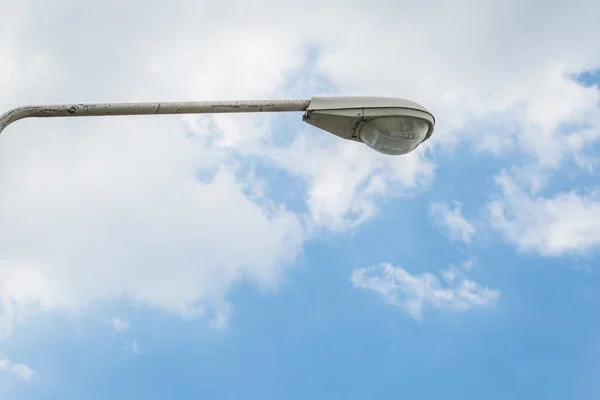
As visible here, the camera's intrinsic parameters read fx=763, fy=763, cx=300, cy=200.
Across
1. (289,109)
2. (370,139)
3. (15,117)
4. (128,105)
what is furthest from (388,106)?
(15,117)

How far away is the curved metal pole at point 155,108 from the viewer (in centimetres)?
715

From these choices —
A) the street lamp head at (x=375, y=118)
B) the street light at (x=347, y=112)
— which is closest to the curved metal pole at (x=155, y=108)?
the street light at (x=347, y=112)

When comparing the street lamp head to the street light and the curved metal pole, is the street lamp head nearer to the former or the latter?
the street light

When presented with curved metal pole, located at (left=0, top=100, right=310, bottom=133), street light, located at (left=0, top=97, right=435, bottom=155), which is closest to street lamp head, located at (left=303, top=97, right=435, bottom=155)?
street light, located at (left=0, top=97, right=435, bottom=155)

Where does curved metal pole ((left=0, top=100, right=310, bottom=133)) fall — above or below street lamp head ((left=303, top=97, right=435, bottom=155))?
below

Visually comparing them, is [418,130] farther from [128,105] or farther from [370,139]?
[128,105]

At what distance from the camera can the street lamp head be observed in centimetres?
770

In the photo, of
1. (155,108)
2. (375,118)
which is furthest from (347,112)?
(155,108)

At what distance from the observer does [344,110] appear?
7.73 meters

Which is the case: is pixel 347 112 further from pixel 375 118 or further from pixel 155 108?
pixel 155 108

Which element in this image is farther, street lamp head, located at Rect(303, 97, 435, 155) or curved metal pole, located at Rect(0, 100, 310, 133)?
street lamp head, located at Rect(303, 97, 435, 155)

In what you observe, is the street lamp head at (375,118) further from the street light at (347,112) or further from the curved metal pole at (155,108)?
the curved metal pole at (155,108)

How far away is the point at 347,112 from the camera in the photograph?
7723 mm

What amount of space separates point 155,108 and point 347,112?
1909 mm
